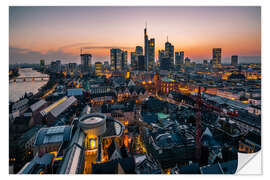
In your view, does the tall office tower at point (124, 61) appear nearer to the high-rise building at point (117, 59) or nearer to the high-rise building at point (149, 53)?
the high-rise building at point (117, 59)

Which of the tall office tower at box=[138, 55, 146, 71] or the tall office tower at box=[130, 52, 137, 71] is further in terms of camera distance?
the tall office tower at box=[130, 52, 137, 71]

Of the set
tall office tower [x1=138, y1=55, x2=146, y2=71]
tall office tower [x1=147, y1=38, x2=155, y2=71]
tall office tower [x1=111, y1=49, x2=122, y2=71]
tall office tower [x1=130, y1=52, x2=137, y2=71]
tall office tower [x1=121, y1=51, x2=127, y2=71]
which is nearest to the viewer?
tall office tower [x1=147, y1=38, x2=155, y2=71]

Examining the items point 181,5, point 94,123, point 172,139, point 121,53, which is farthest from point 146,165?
point 121,53

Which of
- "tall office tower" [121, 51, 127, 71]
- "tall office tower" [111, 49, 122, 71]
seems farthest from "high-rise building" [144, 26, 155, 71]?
"tall office tower" [111, 49, 122, 71]

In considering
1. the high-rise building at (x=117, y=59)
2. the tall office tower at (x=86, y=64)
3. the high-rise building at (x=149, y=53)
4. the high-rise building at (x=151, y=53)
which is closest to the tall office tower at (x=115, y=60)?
the high-rise building at (x=117, y=59)

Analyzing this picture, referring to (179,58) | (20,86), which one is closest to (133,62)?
(179,58)

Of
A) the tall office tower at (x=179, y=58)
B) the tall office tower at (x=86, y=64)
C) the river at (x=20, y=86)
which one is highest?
the tall office tower at (x=179, y=58)

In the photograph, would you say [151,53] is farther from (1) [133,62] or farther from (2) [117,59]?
(2) [117,59]

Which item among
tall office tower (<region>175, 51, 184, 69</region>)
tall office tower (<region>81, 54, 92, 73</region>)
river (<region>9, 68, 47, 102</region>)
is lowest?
river (<region>9, 68, 47, 102</region>)

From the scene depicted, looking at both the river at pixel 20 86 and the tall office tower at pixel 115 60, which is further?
the tall office tower at pixel 115 60

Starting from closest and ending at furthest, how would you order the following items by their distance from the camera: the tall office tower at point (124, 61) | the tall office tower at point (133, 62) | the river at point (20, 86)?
the river at point (20, 86), the tall office tower at point (133, 62), the tall office tower at point (124, 61)

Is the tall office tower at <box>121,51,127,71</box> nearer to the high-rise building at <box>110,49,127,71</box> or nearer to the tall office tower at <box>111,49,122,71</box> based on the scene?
the high-rise building at <box>110,49,127,71</box>
